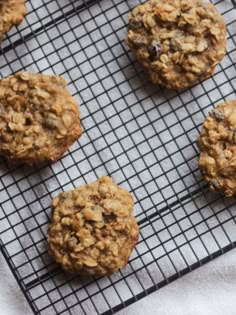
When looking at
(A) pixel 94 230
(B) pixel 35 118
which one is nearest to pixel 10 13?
(B) pixel 35 118

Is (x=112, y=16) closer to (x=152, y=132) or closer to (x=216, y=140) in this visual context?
(x=152, y=132)

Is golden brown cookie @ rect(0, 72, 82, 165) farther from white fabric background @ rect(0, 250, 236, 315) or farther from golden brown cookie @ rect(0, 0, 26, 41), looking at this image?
white fabric background @ rect(0, 250, 236, 315)

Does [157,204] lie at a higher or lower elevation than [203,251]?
higher

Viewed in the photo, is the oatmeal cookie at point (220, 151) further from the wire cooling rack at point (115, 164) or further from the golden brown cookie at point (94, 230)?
the golden brown cookie at point (94, 230)

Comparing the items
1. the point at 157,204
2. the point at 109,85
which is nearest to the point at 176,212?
the point at 157,204

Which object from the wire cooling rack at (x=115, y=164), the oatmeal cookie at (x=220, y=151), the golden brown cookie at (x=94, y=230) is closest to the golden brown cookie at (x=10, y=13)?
the wire cooling rack at (x=115, y=164)

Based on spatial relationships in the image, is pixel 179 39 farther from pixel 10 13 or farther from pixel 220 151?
pixel 10 13

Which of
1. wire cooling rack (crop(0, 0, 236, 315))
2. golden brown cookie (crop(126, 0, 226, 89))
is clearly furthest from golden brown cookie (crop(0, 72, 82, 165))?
golden brown cookie (crop(126, 0, 226, 89))
